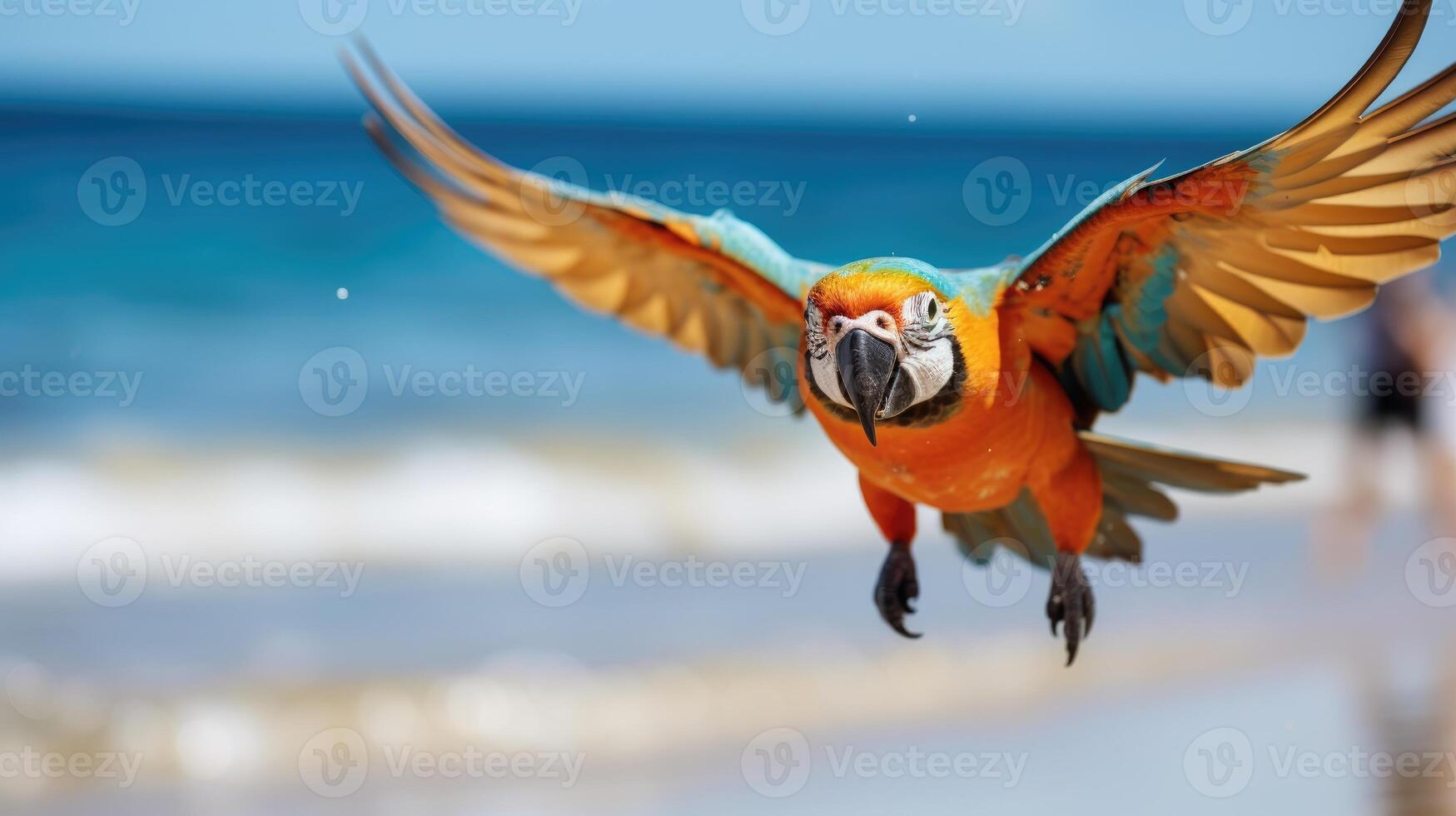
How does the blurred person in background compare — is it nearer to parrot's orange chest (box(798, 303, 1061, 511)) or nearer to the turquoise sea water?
the turquoise sea water

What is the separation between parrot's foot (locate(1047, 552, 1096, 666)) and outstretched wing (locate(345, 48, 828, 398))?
3.87 feet

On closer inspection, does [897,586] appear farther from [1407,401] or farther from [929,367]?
[1407,401]

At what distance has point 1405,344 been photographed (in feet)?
23.2

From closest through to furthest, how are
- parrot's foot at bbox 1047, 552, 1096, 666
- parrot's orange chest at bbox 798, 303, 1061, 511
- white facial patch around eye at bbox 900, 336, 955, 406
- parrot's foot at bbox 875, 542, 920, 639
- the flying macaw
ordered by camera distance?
the flying macaw
white facial patch around eye at bbox 900, 336, 955, 406
parrot's orange chest at bbox 798, 303, 1061, 511
parrot's foot at bbox 1047, 552, 1096, 666
parrot's foot at bbox 875, 542, 920, 639

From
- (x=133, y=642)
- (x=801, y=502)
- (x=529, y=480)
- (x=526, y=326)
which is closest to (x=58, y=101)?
(x=526, y=326)

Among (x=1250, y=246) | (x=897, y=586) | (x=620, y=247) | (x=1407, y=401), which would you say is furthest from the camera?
(x=1407, y=401)

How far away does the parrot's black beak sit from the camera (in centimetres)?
300

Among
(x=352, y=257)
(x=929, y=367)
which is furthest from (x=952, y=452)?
(x=352, y=257)

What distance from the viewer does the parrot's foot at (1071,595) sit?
380 cm

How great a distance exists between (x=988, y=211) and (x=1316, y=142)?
11.2 meters

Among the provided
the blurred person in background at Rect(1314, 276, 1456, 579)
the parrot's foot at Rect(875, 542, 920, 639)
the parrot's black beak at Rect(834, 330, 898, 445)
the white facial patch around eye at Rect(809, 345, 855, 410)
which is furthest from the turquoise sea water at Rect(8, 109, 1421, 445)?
the parrot's black beak at Rect(834, 330, 898, 445)

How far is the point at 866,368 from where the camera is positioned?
9.82 feet

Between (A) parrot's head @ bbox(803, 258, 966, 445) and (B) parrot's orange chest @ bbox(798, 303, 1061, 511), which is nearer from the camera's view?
(A) parrot's head @ bbox(803, 258, 966, 445)

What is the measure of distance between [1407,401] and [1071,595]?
4.60 meters
